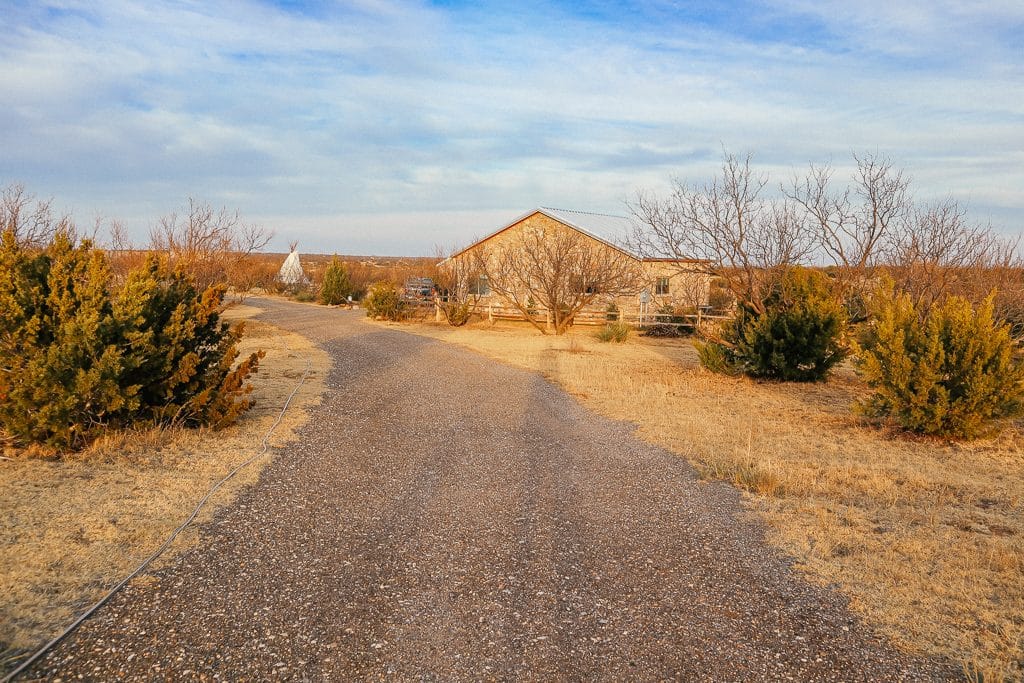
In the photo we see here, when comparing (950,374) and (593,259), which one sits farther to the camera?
(593,259)

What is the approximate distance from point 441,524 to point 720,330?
13204mm

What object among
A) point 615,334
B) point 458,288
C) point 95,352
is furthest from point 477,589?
point 458,288

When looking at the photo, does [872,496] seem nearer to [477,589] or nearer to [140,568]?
[477,589]

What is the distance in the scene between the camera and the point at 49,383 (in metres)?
7.95

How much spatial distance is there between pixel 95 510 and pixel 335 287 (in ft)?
126

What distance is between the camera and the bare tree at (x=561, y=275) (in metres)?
28.9

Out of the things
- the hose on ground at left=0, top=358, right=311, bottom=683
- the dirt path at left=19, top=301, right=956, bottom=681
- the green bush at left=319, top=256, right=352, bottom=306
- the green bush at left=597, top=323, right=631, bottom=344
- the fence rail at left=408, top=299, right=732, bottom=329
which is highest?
the green bush at left=319, top=256, right=352, bottom=306

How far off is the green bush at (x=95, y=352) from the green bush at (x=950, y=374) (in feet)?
29.9

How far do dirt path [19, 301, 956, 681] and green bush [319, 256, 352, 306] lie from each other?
1419 inches

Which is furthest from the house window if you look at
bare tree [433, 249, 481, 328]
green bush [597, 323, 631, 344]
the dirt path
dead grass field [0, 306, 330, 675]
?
the dirt path

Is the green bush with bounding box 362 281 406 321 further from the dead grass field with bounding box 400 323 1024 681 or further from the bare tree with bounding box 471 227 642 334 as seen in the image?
the dead grass field with bounding box 400 323 1024 681

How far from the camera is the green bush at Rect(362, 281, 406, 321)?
107 feet

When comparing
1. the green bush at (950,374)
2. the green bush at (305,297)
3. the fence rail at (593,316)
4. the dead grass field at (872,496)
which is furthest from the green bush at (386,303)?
the green bush at (950,374)

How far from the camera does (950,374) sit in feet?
34.1
